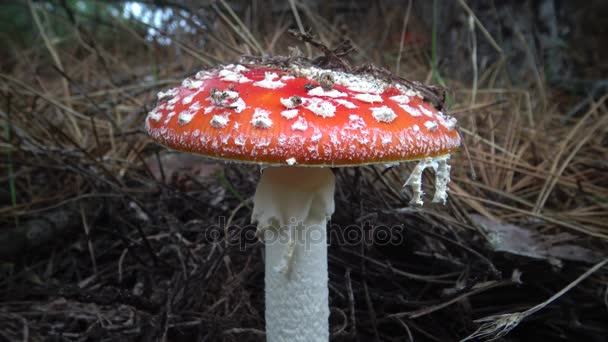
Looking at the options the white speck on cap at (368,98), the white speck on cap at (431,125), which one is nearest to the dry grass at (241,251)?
the white speck on cap at (431,125)

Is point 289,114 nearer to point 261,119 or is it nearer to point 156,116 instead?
point 261,119

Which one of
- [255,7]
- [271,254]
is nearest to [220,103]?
[271,254]

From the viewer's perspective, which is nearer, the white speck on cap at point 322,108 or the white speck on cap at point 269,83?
the white speck on cap at point 322,108

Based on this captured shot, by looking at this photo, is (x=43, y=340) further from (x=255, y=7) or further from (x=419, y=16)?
(x=419, y=16)

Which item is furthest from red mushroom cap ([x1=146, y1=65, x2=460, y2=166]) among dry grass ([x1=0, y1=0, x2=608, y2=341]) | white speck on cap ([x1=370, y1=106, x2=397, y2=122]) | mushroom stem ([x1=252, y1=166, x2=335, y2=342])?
dry grass ([x1=0, y1=0, x2=608, y2=341])

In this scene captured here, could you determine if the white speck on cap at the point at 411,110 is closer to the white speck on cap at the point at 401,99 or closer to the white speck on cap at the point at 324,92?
the white speck on cap at the point at 401,99

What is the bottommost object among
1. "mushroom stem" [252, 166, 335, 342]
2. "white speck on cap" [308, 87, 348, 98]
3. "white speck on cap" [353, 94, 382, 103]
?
"mushroom stem" [252, 166, 335, 342]

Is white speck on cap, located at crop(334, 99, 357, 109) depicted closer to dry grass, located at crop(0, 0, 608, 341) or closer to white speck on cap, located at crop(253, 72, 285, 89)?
white speck on cap, located at crop(253, 72, 285, 89)

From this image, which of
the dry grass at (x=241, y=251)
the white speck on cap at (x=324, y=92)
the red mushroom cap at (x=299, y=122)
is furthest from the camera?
the dry grass at (x=241, y=251)
